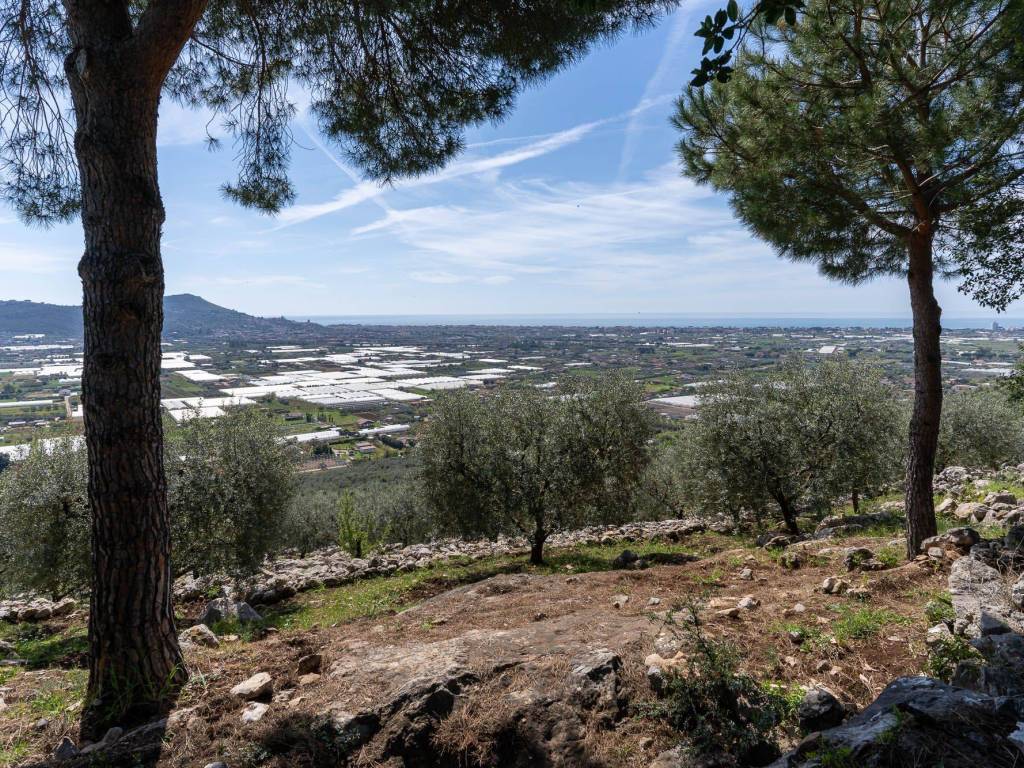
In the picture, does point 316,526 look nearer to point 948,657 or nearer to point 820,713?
point 820,713

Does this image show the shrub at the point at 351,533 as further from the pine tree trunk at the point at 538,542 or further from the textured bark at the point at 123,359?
the textured bark at the point at 123,359

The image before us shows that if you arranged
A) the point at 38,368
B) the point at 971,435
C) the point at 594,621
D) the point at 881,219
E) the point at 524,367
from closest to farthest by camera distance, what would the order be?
1. the point at 594,621
2. the point at 881,219
3. the point at 971,435
4. the point at 38,368
5. the point at 524,367

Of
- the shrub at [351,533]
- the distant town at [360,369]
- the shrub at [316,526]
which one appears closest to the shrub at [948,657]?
the distant town at [360,369]

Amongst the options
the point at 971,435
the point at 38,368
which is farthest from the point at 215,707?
the point at 38,368

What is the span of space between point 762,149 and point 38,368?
121 m

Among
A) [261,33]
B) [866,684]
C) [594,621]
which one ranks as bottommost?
[594,621]

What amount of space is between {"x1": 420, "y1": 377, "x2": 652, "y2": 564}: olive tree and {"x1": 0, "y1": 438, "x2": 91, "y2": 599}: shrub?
9141 millimetres

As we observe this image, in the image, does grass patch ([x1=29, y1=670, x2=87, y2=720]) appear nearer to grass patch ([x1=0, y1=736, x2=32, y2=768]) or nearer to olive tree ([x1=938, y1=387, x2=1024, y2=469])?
grass patch ([x1=0, y1=736, x2=32, y2=768])

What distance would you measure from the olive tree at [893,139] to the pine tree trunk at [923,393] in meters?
0.02

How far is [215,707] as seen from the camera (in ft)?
13.0

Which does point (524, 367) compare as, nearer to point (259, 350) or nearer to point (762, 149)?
point (259, 350)

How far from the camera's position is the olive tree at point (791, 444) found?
51.8ft

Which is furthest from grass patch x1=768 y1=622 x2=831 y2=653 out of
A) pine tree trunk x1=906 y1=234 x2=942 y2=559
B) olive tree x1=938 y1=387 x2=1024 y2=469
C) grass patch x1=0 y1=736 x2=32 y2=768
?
olive tree x1=938 y1=387 x2=1024 y2=469

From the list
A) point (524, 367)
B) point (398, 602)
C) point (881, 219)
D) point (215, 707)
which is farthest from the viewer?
point (524, 367)
